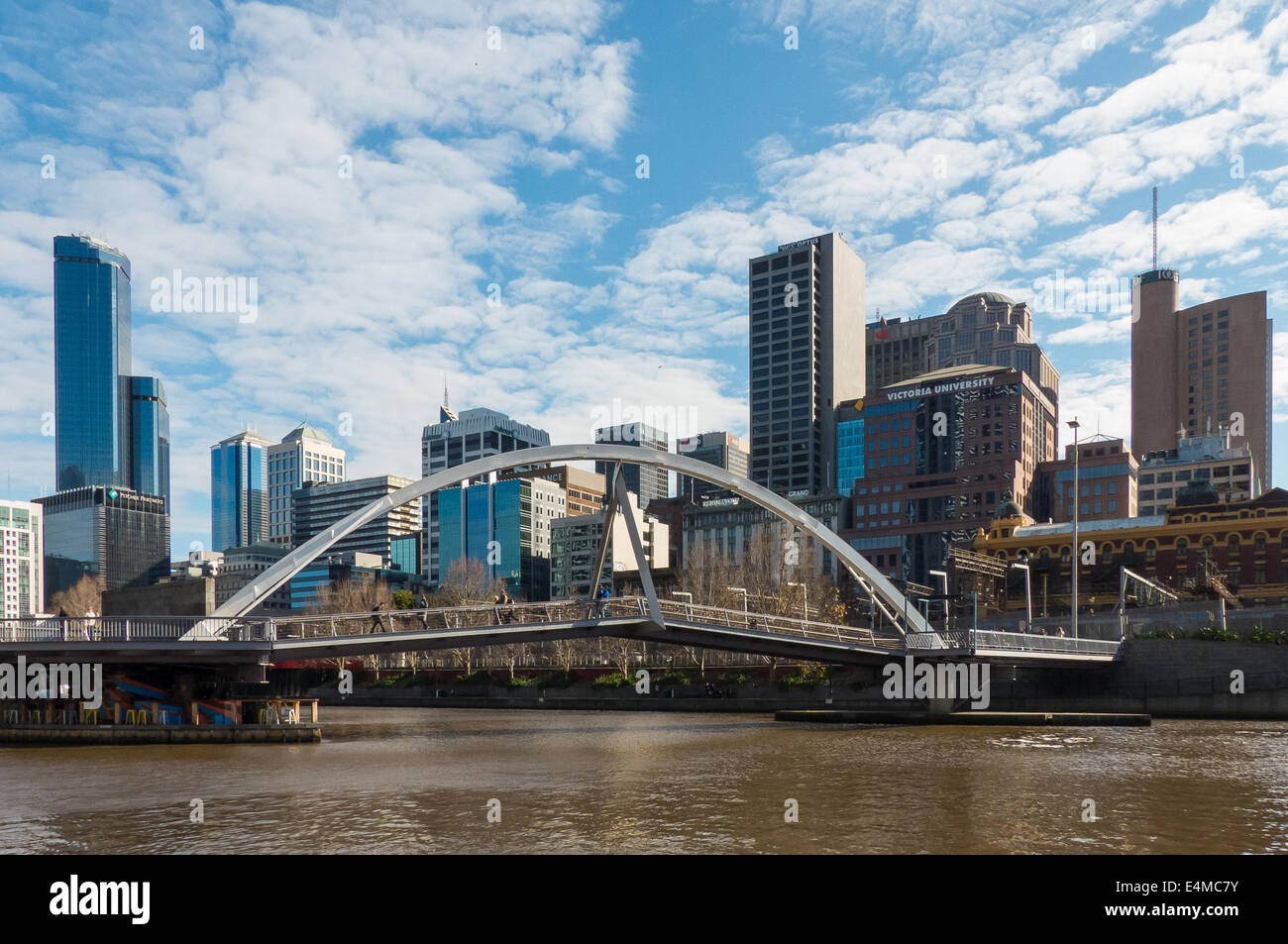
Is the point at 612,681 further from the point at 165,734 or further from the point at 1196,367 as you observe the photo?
the point at 1196,367

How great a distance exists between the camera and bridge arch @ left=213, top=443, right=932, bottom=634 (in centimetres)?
4366

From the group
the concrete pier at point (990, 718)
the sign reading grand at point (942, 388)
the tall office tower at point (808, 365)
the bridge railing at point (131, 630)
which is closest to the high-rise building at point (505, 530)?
the tall office tower at point (808, 365)

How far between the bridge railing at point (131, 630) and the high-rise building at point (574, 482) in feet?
452

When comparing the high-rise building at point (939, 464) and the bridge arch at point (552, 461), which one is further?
the high-rise building at point (939, 464)

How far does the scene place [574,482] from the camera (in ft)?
611

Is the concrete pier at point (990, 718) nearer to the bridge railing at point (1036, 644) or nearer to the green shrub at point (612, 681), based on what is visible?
the bridge railing at point (1036, 644)

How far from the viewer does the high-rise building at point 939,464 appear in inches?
5428

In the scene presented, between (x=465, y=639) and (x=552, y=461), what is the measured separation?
12288mm

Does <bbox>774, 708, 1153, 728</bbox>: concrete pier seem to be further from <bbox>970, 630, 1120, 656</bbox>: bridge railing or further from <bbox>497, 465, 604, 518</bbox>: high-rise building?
<bbox>497, 465, 604, 518</bbox>: high-rise building

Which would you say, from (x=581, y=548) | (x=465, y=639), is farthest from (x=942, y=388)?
(x=465, y=639)

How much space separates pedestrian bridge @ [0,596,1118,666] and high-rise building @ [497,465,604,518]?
132203mm

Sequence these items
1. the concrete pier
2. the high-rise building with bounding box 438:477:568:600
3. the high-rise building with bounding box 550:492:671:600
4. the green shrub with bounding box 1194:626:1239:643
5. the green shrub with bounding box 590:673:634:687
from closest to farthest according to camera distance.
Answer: the concrete pier < the green shrub with bounding box 1194:626:1239:643 < the green shrub with bounding box 590:673:634:687 < the high-rise building with bounding box 550:492:671:600 < the high-rise building with bounding box 438:477:568:600

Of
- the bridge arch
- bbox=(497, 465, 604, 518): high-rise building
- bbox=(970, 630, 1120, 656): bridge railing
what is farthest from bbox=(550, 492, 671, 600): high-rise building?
bbox=(970, 630, 1120, 656): bridge railing

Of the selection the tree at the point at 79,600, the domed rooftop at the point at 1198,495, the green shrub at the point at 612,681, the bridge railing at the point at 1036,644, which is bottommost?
the green shrub at the point at 612,681
